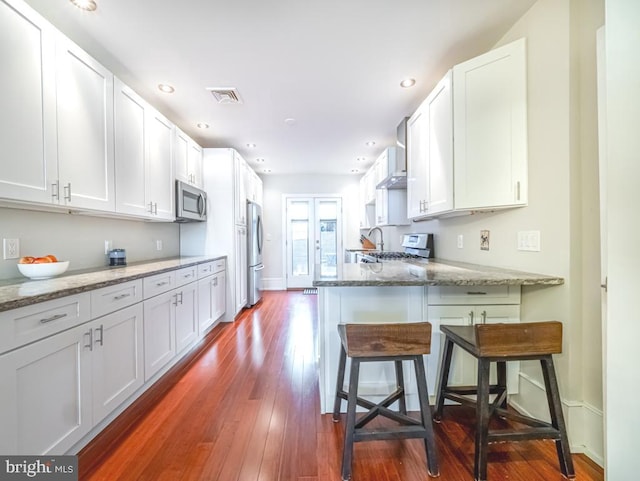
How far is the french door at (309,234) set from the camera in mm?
6316

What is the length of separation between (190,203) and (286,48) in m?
2.08

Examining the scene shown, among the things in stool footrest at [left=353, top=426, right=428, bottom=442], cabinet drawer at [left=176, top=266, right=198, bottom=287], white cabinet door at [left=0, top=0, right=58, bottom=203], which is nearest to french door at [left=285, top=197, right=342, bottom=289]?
cabinet drawer at [left=176, top=266, right=198, bottom=287]

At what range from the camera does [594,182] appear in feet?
4.83

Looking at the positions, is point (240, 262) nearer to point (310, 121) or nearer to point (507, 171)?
point (310, 121)

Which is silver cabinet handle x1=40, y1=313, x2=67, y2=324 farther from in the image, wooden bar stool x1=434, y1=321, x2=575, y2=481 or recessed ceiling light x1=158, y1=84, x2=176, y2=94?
recessed ceiling light x1=158, y1=84, x2=176, y2=94

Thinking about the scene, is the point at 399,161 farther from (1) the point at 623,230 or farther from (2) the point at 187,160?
(2) the point at 187,160

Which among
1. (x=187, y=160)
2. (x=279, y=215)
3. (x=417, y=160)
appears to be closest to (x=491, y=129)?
(x=417, y=160)

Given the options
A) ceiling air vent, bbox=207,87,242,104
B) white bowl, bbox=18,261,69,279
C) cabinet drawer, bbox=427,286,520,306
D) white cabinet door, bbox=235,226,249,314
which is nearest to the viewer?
white bowl, bbox=18,261,69,279

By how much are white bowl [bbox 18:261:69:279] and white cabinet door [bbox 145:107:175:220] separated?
3.63 feet

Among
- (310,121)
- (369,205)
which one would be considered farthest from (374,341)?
(369,205)

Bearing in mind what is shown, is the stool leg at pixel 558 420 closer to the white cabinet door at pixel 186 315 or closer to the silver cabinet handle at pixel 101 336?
the silver cabinet handle at pixel 101 336

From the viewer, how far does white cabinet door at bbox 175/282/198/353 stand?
2541mm

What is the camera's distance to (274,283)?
20.6ft

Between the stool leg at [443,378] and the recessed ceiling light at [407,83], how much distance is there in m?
2.18
